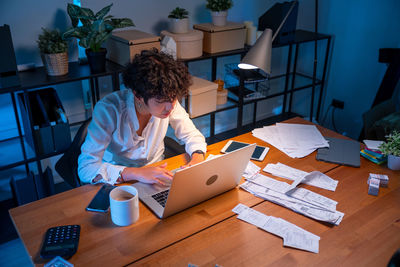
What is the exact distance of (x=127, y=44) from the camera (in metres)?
2.28

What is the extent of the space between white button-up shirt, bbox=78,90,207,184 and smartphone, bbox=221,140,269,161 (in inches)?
5.4

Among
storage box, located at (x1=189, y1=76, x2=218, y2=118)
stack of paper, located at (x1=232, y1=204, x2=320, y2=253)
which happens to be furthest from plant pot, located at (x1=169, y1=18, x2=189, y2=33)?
stack of paper, located at (x1=232, y1=204, x2=320, y2=253)

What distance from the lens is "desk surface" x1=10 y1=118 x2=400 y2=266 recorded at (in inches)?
46.8

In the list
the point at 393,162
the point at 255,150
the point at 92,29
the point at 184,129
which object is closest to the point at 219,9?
the point at 92,29

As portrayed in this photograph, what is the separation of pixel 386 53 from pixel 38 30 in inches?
110

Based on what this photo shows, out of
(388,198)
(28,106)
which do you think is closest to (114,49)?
(28,106)

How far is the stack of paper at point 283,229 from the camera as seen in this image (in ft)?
4.10

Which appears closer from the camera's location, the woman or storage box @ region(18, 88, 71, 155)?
the woman

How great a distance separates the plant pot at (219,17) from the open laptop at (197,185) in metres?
1.57

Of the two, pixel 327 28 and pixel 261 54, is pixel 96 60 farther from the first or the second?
pixel 327 28

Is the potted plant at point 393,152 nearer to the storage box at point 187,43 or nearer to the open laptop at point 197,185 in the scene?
the open laptop at point 197,185

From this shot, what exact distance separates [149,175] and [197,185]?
0.95 ft

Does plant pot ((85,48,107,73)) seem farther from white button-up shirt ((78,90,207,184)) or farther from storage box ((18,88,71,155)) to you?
white button-up shirt ((78,90,207,184))

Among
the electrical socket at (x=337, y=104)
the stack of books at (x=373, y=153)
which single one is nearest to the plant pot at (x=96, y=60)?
the stack of books at (x=373, y=153)
